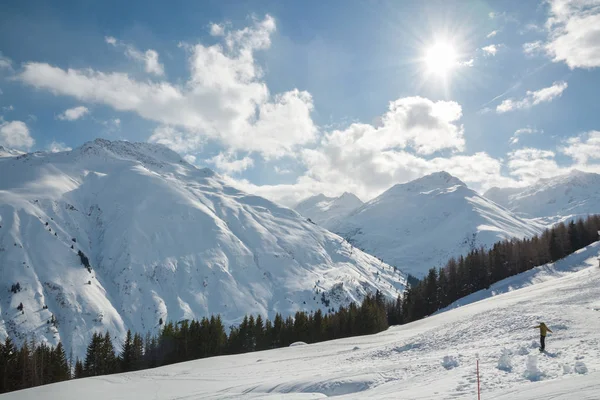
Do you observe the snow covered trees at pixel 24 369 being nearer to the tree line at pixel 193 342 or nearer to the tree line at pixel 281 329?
the tree line at pixel 281 329

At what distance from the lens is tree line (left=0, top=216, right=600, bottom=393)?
6894cm

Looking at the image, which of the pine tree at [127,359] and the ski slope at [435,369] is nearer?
the ski slope at [435,369]

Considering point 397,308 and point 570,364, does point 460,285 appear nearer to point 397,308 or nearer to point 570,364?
point 397,308

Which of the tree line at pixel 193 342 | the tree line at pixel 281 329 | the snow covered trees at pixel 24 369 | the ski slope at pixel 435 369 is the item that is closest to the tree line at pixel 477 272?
the tree line at pixel 281 329

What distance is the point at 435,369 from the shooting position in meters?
25.1

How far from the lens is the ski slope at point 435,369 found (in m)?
19.4

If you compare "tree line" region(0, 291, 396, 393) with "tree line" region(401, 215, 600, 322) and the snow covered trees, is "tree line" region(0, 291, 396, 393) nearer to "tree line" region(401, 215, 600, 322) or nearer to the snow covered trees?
the snow covered trees

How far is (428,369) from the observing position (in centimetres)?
2534

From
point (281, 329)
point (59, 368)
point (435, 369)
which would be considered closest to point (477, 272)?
point (281, 329)

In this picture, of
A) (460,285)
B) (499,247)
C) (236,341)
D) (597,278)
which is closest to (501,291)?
(460,285)

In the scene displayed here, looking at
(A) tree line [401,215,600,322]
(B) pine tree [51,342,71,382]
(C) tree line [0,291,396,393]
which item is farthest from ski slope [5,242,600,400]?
(A) tree line [401,215,600,322]

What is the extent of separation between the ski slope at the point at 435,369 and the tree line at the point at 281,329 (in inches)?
1316

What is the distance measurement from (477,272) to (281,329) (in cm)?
5195

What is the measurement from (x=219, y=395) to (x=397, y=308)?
9106cm
